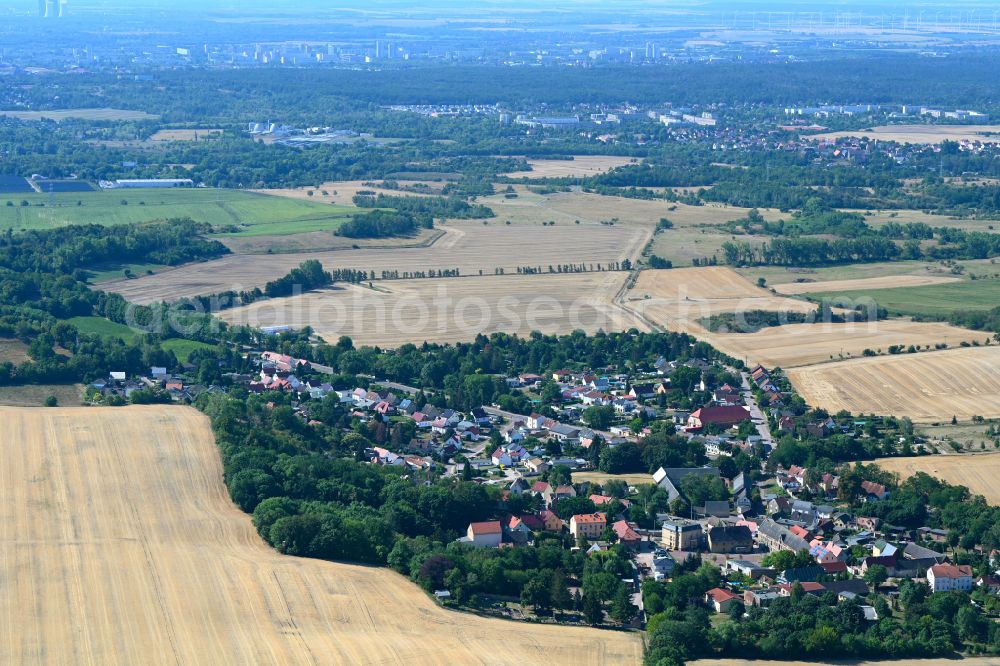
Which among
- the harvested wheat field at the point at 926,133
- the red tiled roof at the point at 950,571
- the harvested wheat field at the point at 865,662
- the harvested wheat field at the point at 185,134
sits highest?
the red tiled roof at the point at 950,571

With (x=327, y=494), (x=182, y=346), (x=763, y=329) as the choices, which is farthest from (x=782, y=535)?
(x=182, y=346)

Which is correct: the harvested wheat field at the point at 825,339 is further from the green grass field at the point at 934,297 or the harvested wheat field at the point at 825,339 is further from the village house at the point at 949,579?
the village house at the point at 949,579

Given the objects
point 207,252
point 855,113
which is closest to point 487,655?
point 207,252

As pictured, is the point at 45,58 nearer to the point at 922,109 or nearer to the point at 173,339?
the point at 922,109

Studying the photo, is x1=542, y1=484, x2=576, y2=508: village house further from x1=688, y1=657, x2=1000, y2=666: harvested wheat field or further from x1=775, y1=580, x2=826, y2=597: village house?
x1=688, y1=657, x2=1000, y2=666: harvested wheat field

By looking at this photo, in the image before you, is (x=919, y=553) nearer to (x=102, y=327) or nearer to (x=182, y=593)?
(x=182, y=593)

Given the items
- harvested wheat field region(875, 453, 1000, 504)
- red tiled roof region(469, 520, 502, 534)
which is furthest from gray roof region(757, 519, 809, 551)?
red tiled roof region(469, 520, 502, 534)

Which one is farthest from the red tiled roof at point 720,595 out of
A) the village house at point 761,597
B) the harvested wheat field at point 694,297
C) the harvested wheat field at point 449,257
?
the harvested wheat field at point 449,257
